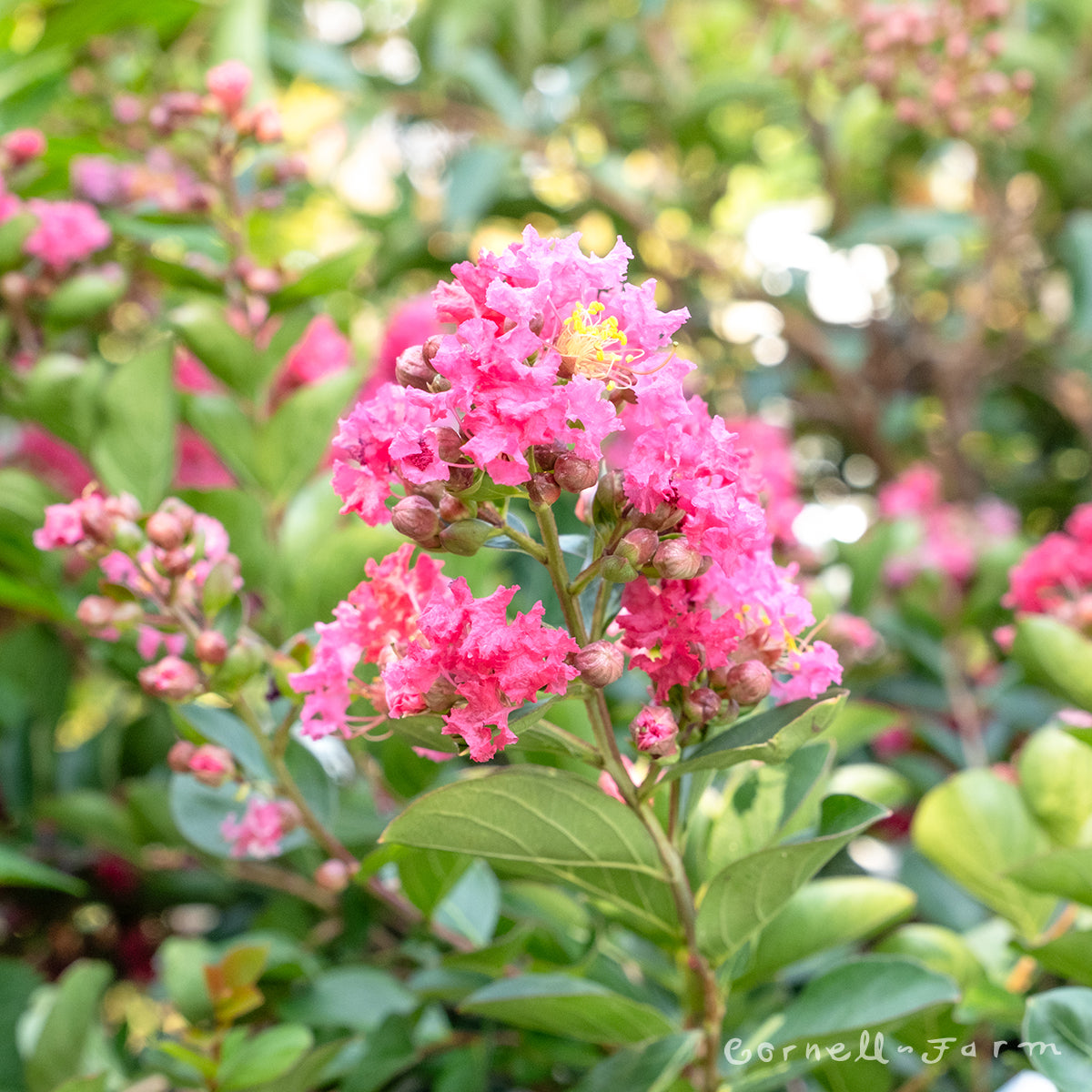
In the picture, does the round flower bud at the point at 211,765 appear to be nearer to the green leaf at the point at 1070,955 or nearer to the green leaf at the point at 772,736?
the green leaf at the point at 772,736

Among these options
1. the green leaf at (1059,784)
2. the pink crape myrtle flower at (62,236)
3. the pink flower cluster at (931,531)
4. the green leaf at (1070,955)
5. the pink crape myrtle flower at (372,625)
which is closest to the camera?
the pink crape myrtle flower at (372,625)

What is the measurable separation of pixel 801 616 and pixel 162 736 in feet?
3.33

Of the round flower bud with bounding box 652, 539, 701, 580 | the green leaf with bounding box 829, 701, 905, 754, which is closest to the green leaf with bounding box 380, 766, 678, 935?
the round flower bud with bounding box 652, 539, 701, 580

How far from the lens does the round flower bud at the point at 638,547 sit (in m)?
0.60

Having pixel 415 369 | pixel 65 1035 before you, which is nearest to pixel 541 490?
pixel 415 369

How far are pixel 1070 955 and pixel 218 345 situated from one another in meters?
0.99

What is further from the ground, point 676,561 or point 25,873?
point 676,561

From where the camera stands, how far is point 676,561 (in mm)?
605

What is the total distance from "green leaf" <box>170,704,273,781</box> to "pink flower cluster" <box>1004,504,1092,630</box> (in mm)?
770

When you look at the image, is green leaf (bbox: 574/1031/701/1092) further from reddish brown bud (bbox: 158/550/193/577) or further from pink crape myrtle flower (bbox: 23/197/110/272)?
pink crape myrtle flower (bbox: 23/197/110/272)

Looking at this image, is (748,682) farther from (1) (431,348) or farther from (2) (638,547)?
(1) (431,348)

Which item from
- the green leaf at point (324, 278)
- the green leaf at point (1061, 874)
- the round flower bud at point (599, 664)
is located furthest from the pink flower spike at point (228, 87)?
the green leaf at point (1061, 874)

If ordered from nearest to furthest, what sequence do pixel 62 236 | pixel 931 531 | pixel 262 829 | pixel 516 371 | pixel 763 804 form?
pixel 516 371
pixel 763 804
pixel 262 829
pixel 62 236
pixel 931 531

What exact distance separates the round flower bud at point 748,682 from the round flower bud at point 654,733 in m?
0.05
